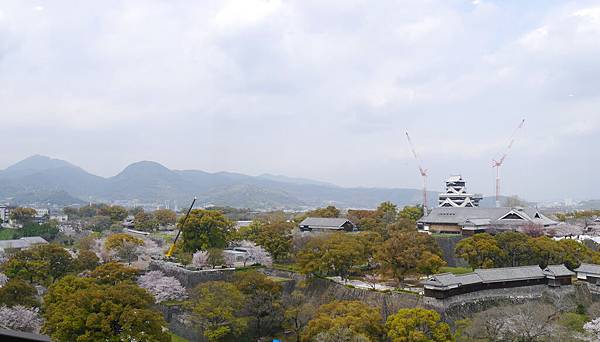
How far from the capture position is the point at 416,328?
55.7 feet

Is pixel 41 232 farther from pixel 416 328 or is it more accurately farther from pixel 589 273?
pixel 589 273

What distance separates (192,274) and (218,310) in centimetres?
666

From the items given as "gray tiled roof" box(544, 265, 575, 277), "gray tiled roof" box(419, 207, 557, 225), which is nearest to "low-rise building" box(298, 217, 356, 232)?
"gray tiled roof" box(419, 207, 557, 225)

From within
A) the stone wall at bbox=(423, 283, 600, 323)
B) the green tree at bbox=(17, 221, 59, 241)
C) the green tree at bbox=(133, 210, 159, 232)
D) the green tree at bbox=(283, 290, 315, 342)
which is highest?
the green tree at bbox=(133, 210, 159, 232)

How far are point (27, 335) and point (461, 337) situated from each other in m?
19.2

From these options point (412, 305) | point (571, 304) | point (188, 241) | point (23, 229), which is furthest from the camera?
point (23, 229)

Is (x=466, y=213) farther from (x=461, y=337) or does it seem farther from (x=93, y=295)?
(x=93, y=295)

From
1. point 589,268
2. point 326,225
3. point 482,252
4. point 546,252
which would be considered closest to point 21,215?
point 326,225

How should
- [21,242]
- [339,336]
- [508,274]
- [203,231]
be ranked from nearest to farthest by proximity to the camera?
[339,336], [508,274], [203,231], [21,242]

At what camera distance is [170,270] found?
27.2 metres

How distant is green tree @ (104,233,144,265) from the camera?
101 feet

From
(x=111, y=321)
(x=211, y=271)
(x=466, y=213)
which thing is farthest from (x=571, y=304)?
(x=111, y=321)

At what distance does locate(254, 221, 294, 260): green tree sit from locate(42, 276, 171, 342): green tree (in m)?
13.1

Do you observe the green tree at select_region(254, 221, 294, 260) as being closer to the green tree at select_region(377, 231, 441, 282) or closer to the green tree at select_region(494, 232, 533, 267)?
the green tree at select_region(377, 231, 441, 282)
